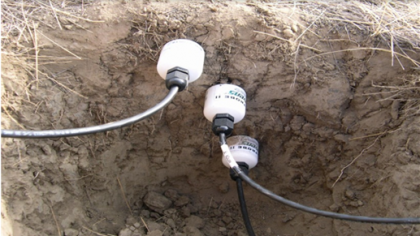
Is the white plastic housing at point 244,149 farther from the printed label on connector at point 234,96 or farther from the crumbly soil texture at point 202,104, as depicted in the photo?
the printed label on connector at point 234,96

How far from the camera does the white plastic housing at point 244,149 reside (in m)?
1.66

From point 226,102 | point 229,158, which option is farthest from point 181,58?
point 229,158

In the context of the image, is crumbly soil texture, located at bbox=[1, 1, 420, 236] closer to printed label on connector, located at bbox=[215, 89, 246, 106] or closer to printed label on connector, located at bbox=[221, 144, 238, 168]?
printed label on connector, located at bbox=[215, 89, 246, 106]

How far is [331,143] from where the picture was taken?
172 centimetres

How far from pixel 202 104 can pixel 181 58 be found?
0.31m

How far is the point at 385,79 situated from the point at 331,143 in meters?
0.32

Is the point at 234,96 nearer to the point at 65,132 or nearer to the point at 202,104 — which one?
the point at 202,104

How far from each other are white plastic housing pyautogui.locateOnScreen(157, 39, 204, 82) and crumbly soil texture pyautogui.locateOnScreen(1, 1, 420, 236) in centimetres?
12

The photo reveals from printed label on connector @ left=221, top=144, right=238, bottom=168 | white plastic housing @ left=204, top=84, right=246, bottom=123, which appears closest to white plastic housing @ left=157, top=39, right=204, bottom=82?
white plastic housing @ left=204, top=84, right=246, bottom=123

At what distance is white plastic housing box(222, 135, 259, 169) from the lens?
166 cm

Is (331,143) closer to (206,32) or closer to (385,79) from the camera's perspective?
(385,79)

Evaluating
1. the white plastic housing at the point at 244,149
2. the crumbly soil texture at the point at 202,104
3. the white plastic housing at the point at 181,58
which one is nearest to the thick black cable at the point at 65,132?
the white plastic housing at the point at 181,58

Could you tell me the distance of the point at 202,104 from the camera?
173 centimetres

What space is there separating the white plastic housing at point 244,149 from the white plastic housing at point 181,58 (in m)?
0.33
